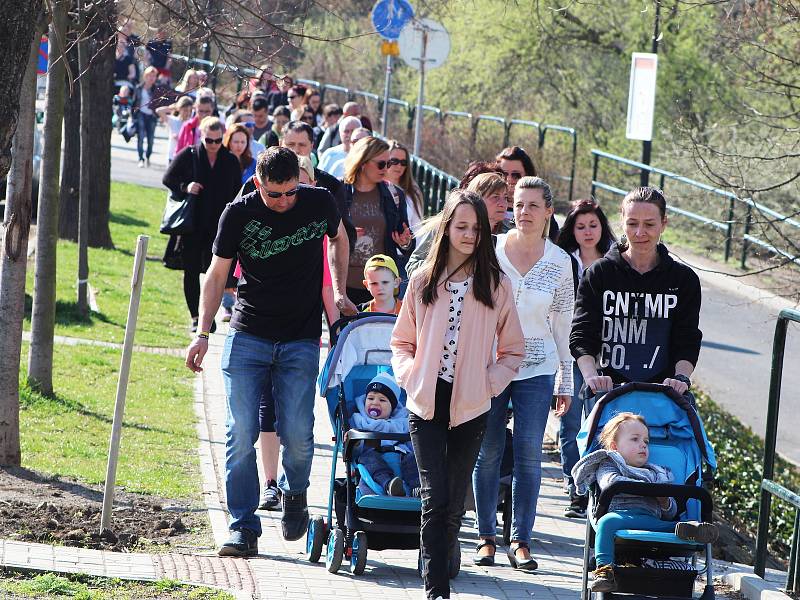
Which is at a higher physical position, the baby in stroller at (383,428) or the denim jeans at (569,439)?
the baby in stroller at (383,428)

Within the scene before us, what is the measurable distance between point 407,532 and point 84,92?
335 inches

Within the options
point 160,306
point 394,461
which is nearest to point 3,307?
point 394,461

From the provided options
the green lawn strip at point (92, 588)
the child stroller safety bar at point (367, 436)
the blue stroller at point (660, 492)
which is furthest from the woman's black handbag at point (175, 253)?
the blue stroller at point (660, 492)

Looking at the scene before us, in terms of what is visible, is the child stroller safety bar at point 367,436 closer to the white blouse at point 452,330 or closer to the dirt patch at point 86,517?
the white blouse at point 452,330

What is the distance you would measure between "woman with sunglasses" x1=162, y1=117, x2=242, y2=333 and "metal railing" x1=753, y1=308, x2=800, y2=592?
21.4ft

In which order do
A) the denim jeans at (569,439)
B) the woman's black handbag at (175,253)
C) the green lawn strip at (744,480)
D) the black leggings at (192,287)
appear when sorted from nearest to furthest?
1. the denim jeans at (569,439)
2. the green lawn strip at (744,480)
3. the woman's black handbag at (175,253)
4. the black leggings at (192,287)

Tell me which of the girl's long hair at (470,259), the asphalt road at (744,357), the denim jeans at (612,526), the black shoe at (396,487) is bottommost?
the asphalt road at (744,357)

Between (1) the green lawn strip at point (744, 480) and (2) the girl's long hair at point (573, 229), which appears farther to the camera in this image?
(1) the green lawn strip at point (744, 480)

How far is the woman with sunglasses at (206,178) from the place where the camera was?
12500 mm

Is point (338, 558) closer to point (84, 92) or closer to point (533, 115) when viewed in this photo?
point (84, 92)

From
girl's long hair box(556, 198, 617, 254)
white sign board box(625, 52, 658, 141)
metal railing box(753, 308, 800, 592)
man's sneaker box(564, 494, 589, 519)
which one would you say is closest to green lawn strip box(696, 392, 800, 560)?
man's sneaker box(564, 494, 589, 519)

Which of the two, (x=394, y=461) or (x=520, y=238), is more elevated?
(x=520, y=238)

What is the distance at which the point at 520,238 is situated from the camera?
7.26 meters

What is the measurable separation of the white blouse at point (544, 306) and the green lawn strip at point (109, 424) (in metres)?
2.33
